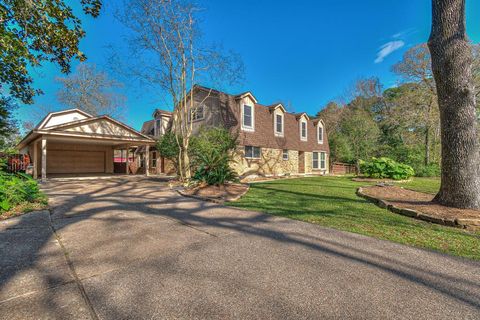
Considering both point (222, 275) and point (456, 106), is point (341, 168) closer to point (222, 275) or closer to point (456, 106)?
point (456, 106)

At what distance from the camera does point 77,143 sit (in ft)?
58.2

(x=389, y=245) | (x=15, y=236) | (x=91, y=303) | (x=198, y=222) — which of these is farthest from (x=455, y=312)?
(x=15, y=236)

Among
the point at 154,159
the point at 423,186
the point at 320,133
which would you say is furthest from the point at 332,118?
the point at 154,159

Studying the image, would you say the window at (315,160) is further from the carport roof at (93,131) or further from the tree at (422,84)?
the carport roof at (93,131)

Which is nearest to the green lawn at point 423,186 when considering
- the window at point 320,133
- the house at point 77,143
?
the window at point 320,133

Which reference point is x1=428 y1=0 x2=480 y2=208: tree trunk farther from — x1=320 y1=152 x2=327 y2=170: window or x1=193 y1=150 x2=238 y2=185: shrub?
x1=320 y1=152 x2=327 y2=170: window

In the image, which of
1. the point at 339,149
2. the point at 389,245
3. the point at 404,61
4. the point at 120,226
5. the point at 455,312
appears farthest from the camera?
the point at 339,149

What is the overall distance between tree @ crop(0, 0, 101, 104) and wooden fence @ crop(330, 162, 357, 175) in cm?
2306

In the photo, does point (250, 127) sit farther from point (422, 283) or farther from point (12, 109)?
point (12, 109)

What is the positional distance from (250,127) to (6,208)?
12608 mm

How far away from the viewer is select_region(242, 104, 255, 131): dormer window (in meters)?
15.0

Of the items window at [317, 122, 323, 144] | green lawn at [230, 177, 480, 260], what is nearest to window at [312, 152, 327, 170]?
window at [317, 122, 323, 144]

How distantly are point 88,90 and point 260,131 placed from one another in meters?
24.8

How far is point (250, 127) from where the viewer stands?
1543 cm
